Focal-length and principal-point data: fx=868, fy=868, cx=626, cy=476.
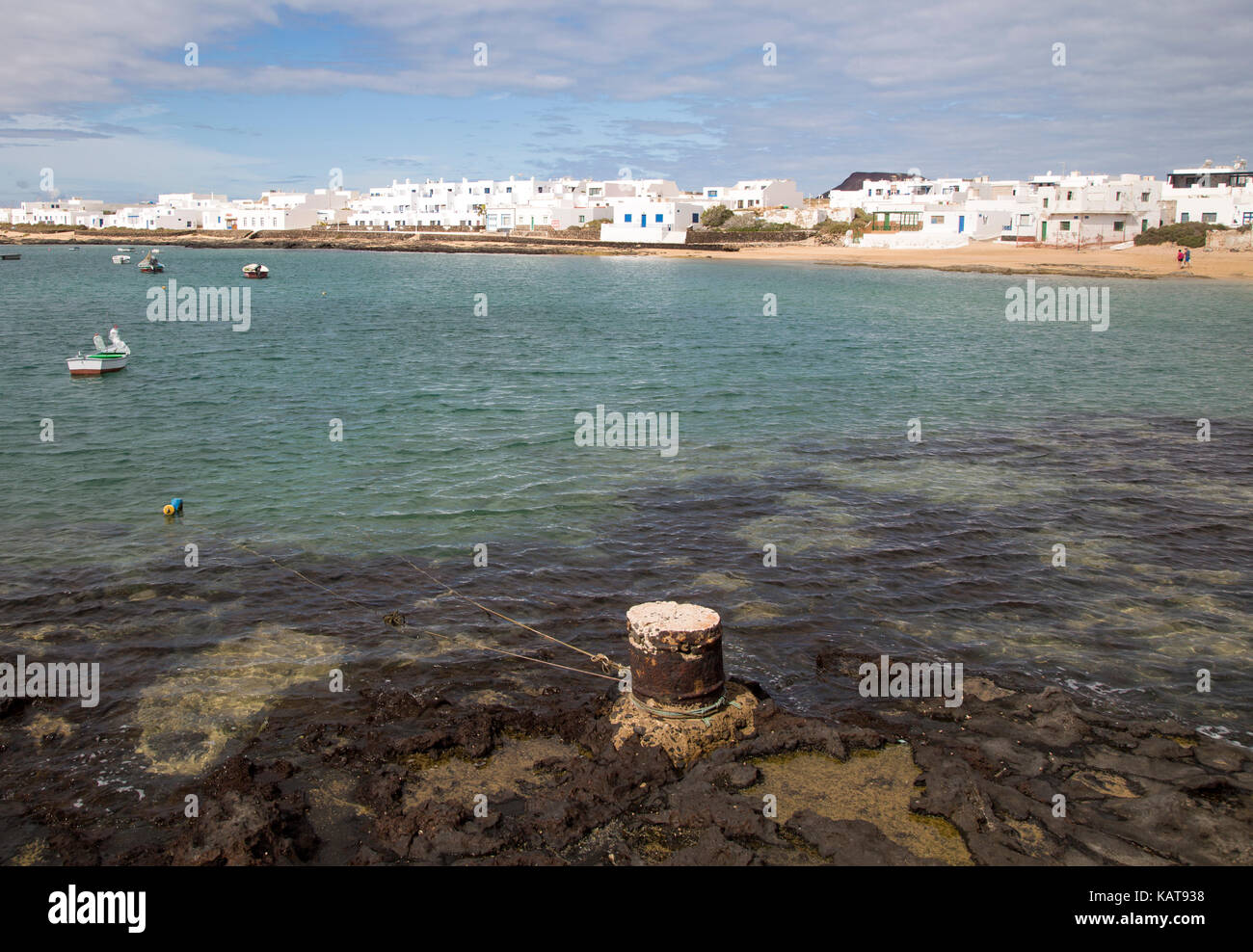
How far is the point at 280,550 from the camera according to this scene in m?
14.0

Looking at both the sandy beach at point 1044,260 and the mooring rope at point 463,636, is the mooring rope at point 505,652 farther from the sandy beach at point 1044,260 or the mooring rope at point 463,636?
the sandy beach at point 1044,260

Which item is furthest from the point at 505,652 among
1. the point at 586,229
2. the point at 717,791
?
the point at 586,229

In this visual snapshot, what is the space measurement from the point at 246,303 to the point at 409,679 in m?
55.5

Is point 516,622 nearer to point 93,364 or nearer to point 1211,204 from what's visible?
point 93,364

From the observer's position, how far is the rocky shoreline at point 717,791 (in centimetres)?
699

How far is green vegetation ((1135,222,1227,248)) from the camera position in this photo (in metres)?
84.9

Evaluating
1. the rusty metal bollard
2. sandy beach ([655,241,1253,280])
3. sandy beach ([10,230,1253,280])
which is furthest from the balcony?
the rusty metal bollard

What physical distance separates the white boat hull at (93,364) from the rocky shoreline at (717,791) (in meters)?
26.4

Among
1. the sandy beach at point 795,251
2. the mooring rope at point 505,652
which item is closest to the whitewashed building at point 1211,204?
the sandy beach at point 795,251

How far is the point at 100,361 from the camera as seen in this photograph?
3025 centimetres

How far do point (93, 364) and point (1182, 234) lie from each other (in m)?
94.9

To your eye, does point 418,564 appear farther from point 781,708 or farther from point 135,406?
point 135,406

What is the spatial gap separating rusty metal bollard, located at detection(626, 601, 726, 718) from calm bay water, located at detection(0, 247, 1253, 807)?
152 cm
